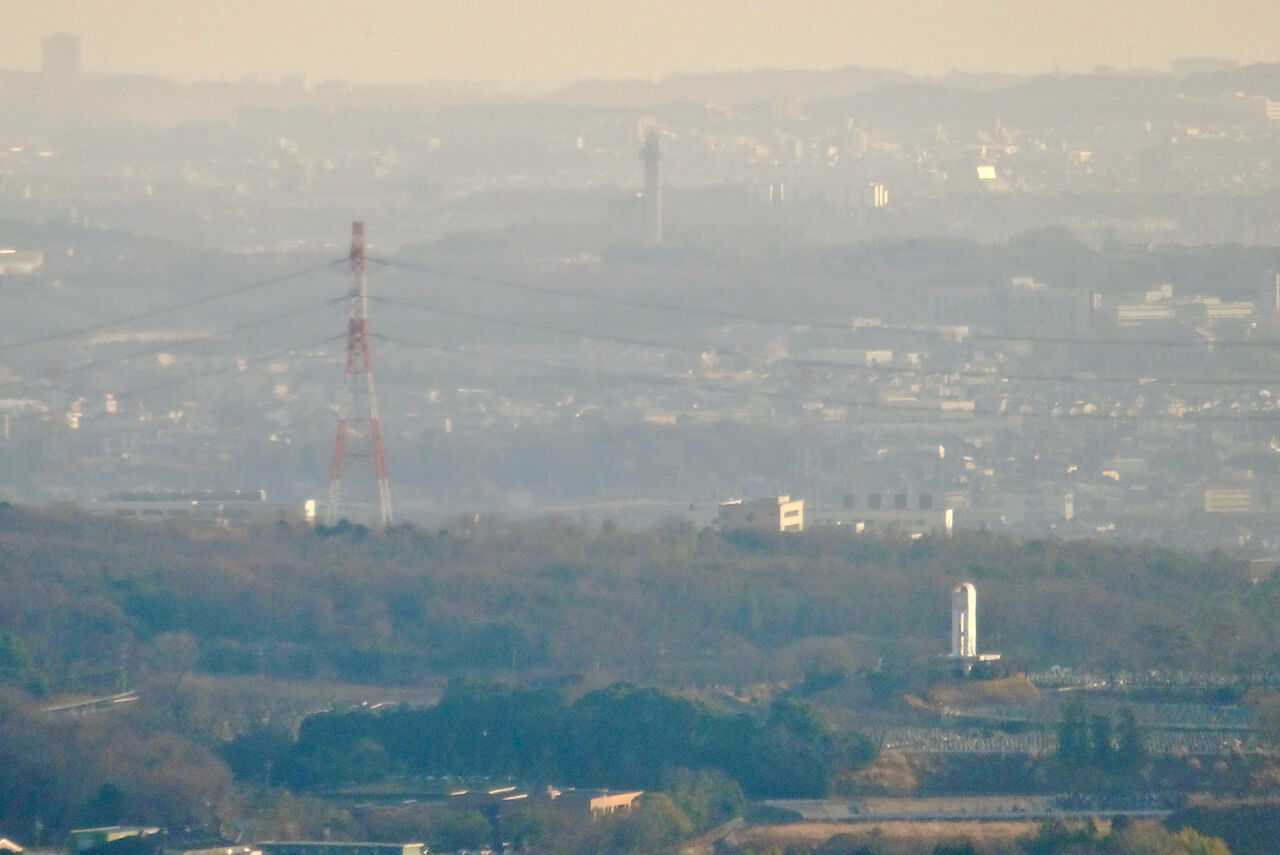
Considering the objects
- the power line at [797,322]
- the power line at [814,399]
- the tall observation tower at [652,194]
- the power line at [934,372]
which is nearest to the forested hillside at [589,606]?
the power line at [814,399]

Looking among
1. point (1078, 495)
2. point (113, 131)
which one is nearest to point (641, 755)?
point (1078, 495)

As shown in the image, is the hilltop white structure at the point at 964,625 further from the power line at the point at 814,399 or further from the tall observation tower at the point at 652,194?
the tall observation tower at the point at 652,194

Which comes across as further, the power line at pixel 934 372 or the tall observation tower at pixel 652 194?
the tall observation tower at pixel 652 194

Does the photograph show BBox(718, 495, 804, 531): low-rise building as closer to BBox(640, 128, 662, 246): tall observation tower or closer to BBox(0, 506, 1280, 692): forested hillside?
BBox(0, 506, 1280, 692): forested hillside

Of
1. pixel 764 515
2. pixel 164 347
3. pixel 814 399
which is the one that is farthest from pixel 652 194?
pixel 764 515

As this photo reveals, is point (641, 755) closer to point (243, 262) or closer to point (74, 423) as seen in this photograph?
point (74, 423)

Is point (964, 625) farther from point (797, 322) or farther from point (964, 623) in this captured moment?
point (797, 322)
